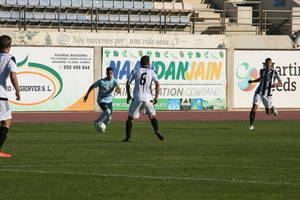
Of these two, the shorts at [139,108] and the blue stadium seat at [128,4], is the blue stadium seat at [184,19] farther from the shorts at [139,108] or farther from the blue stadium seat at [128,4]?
the shorts at [139,108]

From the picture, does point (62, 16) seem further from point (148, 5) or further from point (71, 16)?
point (148, 5)

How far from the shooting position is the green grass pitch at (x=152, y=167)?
10.8m

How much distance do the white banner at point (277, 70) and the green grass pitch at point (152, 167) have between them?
19331 millimetres

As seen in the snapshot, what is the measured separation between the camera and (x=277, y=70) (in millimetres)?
43781

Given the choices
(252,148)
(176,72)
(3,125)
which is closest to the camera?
(3,125)

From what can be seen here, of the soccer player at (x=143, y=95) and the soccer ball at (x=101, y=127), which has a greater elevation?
the soccer player at (x=143, y=95)

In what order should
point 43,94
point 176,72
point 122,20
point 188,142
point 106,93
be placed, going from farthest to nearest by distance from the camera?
1. point 122,20
2. point 176,72
3. point 43,94
4. point 106,93
5. point 188,142

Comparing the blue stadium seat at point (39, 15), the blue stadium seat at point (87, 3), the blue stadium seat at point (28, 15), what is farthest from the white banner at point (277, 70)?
the blue stadium seat at point (28, 15)

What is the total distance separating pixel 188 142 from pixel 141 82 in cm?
193

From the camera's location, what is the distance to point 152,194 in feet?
34.7

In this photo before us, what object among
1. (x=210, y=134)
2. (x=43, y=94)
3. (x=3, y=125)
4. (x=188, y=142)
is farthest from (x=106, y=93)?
(x=43, y=94)

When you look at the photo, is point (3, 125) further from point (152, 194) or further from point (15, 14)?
point (15, 14)

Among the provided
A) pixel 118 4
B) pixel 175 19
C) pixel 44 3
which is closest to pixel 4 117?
pixel 44 3

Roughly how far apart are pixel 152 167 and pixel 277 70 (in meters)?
30.5
